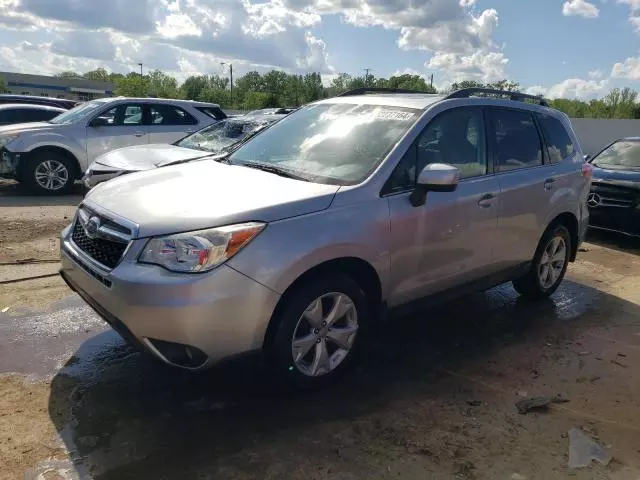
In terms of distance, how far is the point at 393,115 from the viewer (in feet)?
13.2

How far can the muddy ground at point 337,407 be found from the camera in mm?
2836

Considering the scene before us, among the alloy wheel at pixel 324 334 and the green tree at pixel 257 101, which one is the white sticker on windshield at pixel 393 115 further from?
the green tree at pixel 257 101

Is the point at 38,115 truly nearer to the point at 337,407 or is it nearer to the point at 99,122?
the point at 99,122

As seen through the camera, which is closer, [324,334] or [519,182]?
[324,334]

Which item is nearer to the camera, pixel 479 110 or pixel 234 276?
pixel 234 276

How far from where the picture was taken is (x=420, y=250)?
3775 millimetres

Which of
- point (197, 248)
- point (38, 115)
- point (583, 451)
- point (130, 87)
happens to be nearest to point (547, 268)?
point (583, 451)

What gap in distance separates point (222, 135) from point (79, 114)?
3.20 meters

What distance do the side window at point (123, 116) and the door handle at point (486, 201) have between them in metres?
8.07

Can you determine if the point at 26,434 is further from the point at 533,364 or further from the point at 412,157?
the point at 533,364

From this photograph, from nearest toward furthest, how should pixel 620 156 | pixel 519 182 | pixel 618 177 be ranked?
pixel 519 182 < pixel 618 177 < pixel 620 156

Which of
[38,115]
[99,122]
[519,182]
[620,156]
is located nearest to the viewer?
[519,182]

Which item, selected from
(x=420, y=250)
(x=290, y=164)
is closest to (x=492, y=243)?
(x=420, y=250)

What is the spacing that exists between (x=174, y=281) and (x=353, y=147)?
163cm
